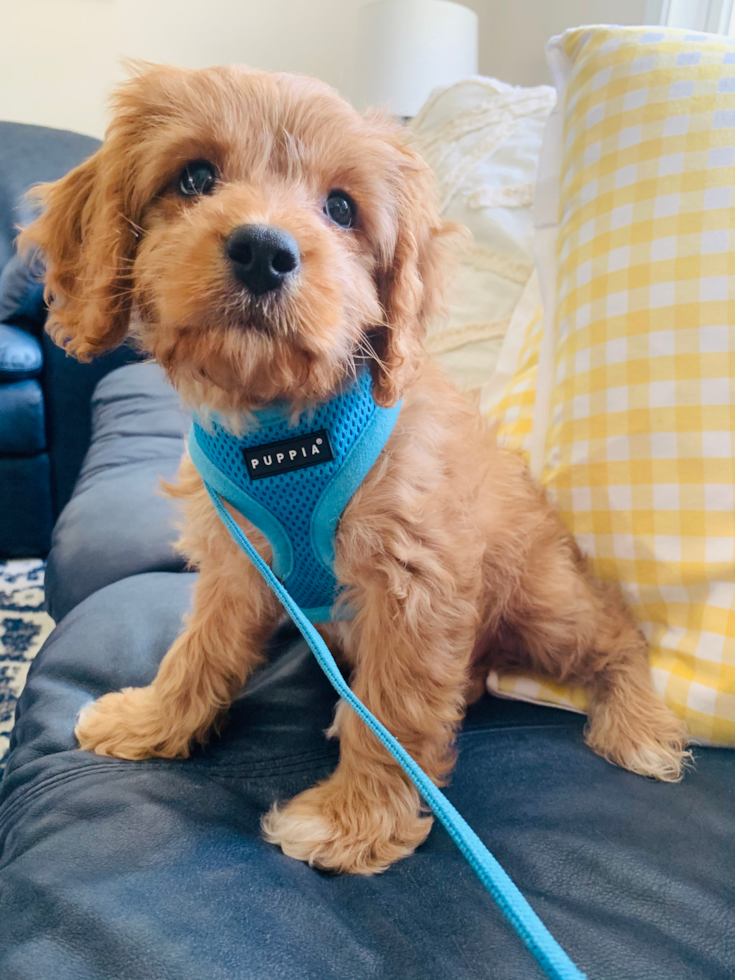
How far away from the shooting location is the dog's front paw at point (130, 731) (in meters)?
1.13

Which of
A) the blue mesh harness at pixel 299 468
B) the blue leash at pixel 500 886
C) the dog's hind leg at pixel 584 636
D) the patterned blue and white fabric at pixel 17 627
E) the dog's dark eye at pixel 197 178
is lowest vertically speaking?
the patterned blue and white fabric at pixel 17 627

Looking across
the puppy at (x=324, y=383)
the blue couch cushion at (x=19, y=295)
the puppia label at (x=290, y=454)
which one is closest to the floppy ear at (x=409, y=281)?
the puppy at (x=324, y=383)

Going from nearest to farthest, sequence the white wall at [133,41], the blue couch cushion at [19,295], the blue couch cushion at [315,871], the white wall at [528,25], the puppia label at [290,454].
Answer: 1. the blue couch cushion at [315,871]
2. the puppia label at [290,454]
3. the white wall at [528,25]
4. the blue couch cushion at [19,295]
5. the white wall at [133,41]

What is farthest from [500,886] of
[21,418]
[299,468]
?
[21,418]

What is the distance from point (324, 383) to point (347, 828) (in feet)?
2.06

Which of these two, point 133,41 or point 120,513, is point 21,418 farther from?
point 133,41

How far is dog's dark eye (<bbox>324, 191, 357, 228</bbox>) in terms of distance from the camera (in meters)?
1.00

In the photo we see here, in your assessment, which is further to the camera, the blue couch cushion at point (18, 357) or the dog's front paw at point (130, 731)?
the blue couch cushion at point (18, 357)

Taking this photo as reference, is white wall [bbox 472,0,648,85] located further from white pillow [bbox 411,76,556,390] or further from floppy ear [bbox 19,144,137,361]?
floppy ear [bbox 19,144,137,361]

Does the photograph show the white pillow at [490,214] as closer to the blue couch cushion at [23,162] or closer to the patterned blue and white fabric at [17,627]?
the patterned blue and white fabric at [17,627]

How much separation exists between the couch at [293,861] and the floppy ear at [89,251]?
2.09 feet

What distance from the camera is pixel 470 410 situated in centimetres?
132

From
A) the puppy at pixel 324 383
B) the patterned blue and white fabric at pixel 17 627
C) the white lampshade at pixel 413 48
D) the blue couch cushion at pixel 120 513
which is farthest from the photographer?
the white lampshade at pixel 413 48

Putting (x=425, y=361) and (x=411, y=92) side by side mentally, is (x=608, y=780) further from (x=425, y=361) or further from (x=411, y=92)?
(x=411, y=92)
